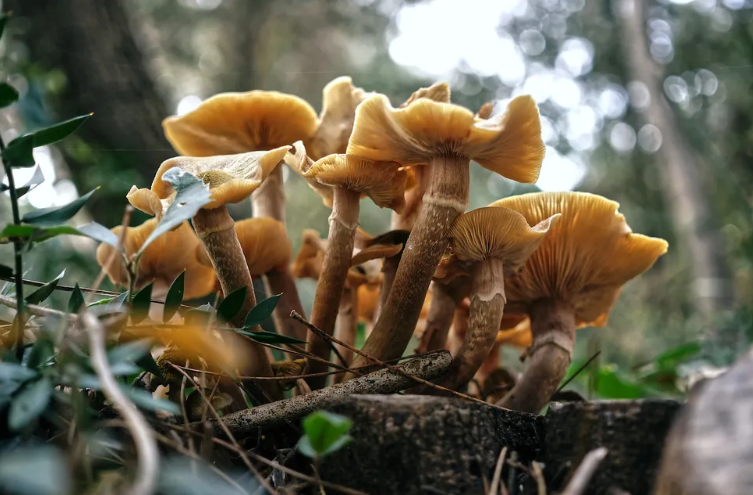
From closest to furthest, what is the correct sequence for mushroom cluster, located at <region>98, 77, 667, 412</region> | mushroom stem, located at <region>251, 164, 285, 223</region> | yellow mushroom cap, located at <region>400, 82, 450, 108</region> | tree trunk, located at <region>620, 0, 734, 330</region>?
mushroom cluster, located at <region>98, 77, 667, 412</region> → yellow mushroom cap, located at <region>400, 82, 450, 108</region> → mushroom stem, located at <region>251, 164, 285, 223</region> → tree trunk, located at <region>620, 0, 734, 330</region>

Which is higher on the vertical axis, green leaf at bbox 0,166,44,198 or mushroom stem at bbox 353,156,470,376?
green leaf at bbox 0,166,44,198

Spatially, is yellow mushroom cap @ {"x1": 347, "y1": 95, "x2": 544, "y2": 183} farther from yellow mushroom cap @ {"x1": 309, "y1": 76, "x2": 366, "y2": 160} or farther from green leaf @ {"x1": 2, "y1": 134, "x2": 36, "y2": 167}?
green leaf @ {"x1": 2, "y1": 134, "x2": 36, "y2": 167}

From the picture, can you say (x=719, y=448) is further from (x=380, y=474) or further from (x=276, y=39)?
(x=276, y=39)

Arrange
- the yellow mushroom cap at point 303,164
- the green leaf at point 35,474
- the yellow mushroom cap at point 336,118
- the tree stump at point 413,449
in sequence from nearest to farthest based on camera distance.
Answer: the green leaf at point 35,474, the tree stump at point 413,449, the yellow mushroom cap at point 303,164, the yellow mushroom cap at point 336,118

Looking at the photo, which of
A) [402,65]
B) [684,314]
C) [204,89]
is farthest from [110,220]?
[684,314]

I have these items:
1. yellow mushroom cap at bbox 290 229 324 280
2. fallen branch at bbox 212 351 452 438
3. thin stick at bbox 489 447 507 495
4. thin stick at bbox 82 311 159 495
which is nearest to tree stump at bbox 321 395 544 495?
thin stick at bbox 489 447 507 495

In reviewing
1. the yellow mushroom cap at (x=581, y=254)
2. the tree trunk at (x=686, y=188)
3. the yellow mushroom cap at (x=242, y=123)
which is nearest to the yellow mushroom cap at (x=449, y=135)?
the yellow mushroom cap at (x=581, y=254)

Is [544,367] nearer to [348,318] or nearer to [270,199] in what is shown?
[348,318]

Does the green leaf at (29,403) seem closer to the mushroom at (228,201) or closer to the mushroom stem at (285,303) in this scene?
the mushroom at (228,201)
